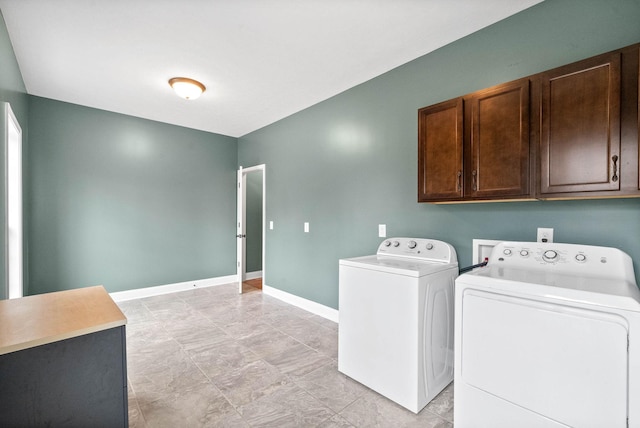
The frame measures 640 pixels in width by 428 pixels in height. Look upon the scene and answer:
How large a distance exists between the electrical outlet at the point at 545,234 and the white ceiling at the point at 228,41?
5.05 feet

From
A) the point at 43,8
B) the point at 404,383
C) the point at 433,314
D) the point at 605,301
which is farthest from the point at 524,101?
the point at 43,8

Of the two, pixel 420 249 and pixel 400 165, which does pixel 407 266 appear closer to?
pixel 420 249

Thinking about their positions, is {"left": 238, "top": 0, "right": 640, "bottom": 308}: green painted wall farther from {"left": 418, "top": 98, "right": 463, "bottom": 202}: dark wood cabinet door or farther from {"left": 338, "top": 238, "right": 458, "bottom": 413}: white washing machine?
{"left": 338, "top": 238, "right": 458, "bottom": 413}: white washing machine

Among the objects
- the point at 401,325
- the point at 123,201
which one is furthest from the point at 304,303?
the point at 123,201

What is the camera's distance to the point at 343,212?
3406 mm

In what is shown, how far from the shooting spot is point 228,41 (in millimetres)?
2439

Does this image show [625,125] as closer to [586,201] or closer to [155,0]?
[586,201]

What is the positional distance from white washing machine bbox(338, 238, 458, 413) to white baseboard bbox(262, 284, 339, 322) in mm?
1147

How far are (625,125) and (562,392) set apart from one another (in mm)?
1326

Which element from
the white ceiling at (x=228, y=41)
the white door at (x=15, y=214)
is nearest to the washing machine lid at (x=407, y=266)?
the white ceiling at (x=228, y=41)

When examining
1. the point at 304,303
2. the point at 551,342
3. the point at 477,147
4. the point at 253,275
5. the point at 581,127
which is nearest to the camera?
the point at 551,342

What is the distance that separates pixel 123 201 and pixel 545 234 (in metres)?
5.00

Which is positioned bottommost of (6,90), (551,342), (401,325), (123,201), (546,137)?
(401,325)

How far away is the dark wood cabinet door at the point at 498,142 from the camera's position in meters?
1.78
